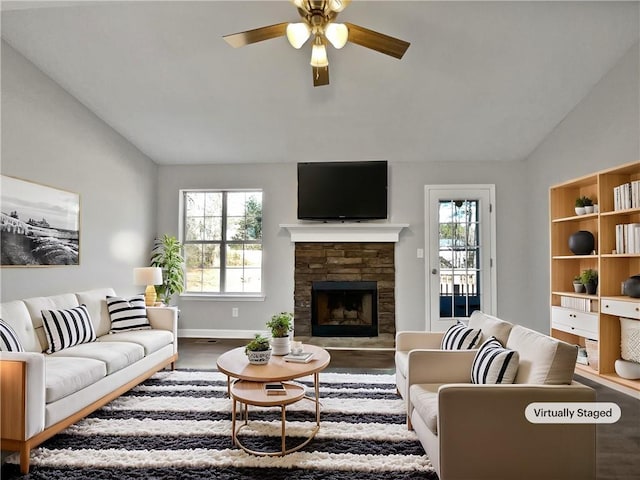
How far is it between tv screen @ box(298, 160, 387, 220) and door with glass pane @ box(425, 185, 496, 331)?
688 mm

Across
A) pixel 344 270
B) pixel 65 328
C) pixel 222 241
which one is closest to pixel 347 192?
pixel 344 270

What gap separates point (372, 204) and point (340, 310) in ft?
4.99

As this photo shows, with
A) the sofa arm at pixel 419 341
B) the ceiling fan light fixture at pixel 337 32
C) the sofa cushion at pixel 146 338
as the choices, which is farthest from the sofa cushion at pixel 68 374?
the ceiling fan light fixture at pixel 337 32

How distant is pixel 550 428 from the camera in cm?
186

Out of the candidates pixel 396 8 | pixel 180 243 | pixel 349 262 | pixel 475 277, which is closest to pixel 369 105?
pixel 396 8

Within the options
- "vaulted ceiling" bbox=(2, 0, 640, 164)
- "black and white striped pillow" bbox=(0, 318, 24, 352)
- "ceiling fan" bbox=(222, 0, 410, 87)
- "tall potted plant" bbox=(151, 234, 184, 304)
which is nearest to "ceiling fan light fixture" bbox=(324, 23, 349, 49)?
"ceiling fan" bbox=(222, 0, 410, 87)

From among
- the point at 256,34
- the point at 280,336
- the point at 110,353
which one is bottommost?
the point at 110,353

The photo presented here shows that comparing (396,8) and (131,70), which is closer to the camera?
(396,8)

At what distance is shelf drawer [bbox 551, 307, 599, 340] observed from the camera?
3787 millimetres

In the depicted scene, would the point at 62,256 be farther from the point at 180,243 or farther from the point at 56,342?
the point at 180,243

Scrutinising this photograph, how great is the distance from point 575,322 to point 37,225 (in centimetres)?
517

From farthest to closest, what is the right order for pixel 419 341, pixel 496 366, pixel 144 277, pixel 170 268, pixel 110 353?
pixel 170 268 → pixel 144 277 → pixel 419 341 → pixel 110 353 → pixel 496 366

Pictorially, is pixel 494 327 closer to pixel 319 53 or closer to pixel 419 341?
pixel 419 341

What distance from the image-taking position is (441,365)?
8.37 ft
